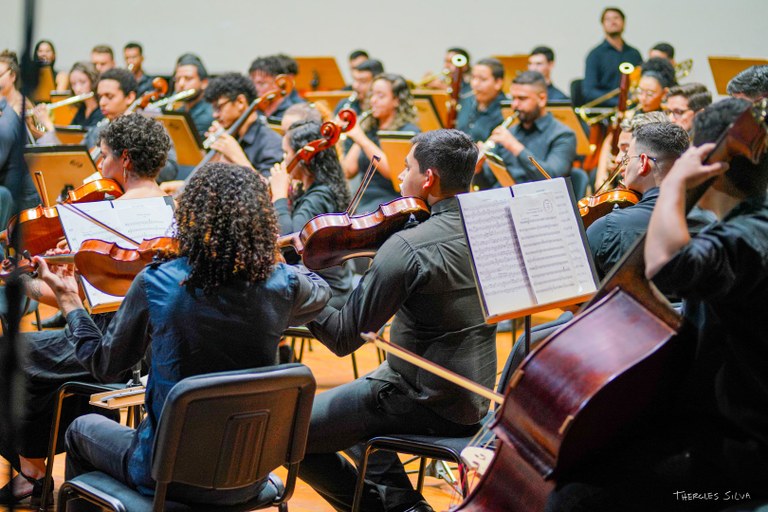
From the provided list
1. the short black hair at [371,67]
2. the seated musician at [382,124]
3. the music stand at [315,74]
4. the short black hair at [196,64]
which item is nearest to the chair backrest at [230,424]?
the seated musician at [382,124]

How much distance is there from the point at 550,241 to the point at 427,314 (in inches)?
15.2

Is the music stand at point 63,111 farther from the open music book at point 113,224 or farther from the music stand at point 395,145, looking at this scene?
the open music book at point 113,224

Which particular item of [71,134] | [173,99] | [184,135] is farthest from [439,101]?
[71,134]

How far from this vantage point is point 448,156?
248 centimetres

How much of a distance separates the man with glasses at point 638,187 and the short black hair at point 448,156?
1.42 feet

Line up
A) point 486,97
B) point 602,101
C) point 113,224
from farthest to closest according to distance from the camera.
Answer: point 602,101, point 486,97, point 113,224

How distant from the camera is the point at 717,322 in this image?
1709mm

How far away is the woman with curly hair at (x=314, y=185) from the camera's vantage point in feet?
12.4

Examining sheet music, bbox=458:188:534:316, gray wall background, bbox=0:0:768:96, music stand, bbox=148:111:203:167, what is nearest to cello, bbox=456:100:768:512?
sheet music, bbox=458:188:534:316

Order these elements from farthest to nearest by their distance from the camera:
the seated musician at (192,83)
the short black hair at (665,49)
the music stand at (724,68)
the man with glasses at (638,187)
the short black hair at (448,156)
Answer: the short black hair at (665,49) → the seated musician at (192,83) → the music stand at (724,68) → the man with glasses at (638,187) → the short black hair at (448,156)

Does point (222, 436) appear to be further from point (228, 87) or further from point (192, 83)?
point (192, 83)

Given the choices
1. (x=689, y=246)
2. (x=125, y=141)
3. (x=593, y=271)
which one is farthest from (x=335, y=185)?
(x=689, y=246)

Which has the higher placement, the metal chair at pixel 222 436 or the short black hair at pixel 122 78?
the short black hair at pixel 122 78

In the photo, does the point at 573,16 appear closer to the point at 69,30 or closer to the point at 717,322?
the point at 69,30
